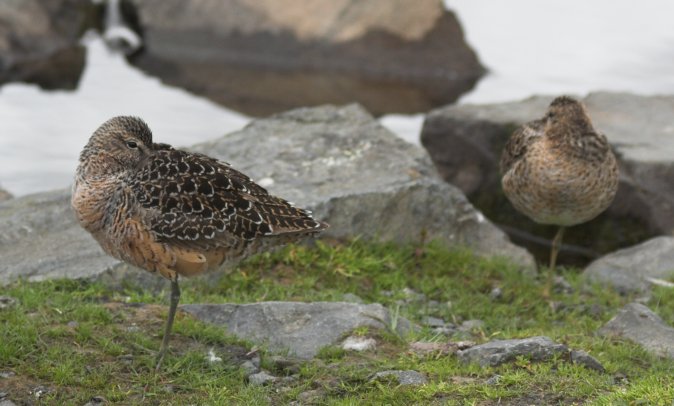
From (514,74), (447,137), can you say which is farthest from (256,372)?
(514,74)

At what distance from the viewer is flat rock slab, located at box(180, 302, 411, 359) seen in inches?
286

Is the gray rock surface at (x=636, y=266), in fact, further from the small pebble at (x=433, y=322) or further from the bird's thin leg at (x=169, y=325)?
the bird's thin leg at (x=169, y=325)

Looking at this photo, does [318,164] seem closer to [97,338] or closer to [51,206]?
[51,206]

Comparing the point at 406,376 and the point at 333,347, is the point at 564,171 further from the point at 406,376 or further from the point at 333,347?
the point at 406,376

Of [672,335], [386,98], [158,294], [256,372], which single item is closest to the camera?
[256,372]

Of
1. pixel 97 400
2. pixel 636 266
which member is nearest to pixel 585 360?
pixel 97 400

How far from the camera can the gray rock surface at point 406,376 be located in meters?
6.52

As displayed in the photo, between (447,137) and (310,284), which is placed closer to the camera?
(310,284)

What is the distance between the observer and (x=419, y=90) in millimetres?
16188

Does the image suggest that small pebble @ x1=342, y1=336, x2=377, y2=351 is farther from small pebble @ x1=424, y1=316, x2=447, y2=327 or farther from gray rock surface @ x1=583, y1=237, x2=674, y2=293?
gray rock surface @ x1=583, y1=237, x2=674, y2=293

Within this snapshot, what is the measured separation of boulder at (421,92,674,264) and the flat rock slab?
4378mm

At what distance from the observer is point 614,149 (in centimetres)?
1140

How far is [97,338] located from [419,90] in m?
9.86

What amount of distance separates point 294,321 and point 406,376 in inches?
44.7
